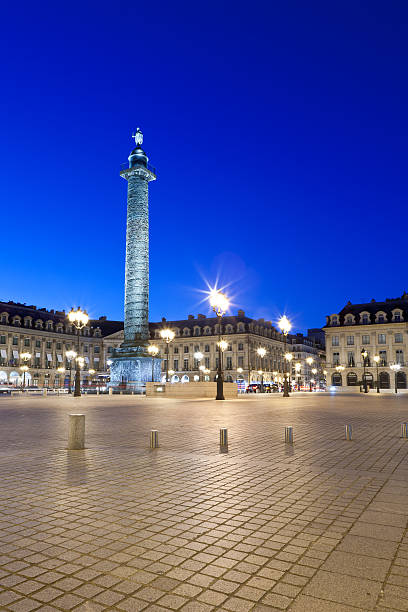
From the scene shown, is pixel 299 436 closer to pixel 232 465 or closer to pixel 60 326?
pixel 232 465

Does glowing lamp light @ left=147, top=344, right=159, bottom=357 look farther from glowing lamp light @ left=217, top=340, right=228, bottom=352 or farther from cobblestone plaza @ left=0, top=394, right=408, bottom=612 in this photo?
cobblestone plaza @ left=0, top=394, right=408, bottom=612

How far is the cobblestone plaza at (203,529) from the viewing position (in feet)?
11.4

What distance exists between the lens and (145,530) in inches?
192

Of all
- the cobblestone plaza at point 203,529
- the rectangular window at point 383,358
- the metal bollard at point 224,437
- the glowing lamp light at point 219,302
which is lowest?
the cobblestone plaza at point 203,529


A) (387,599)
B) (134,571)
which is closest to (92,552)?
(134,571)

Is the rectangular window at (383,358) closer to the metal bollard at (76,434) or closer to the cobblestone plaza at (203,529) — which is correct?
the cobblestone plaza at (203,529)

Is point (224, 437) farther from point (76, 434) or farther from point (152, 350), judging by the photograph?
point (152, 350)

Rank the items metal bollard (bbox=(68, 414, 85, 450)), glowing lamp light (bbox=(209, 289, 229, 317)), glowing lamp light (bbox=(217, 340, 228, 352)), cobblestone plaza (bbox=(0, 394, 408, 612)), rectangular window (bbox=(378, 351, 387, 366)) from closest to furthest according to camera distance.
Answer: cobblestone plaza (bbox=(0, 394, 408, 612))
metal bollard (bbox=(68, 414, 85, 450))
glowing lamp light (bbox=(209, 289, 229, 317))
glowing lamp light (bbox=(217, 340, 228, 352))
rectangular window (bbox=(378, 351, 387, 366))

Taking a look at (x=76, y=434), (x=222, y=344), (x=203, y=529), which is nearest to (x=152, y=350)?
(x=222, y=344)

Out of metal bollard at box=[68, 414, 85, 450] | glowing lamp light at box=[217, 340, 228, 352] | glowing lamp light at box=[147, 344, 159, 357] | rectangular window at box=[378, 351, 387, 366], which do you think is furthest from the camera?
rectangular window at box=[378, 351, 387, 366]

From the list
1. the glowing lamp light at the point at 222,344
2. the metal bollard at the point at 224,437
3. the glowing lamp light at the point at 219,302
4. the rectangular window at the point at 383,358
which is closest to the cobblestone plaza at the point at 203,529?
the metal bollard at the point at 224,437

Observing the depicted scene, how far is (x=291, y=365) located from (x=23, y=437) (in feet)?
401

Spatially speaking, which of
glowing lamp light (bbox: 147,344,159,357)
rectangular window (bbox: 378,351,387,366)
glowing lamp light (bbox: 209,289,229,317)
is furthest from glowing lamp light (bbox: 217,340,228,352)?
rectangular window (bbox: 378,351,387,366)

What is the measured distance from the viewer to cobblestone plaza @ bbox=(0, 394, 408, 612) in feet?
11.4
